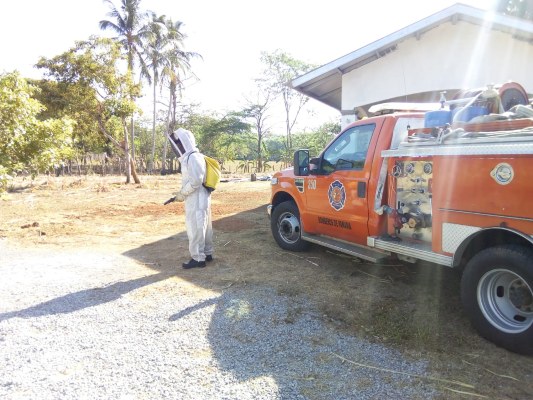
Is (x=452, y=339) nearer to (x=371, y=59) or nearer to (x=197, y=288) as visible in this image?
(x=197, y=288)

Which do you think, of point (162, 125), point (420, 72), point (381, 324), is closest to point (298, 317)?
point (381, 324)

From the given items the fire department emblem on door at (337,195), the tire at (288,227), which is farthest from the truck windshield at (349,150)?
the tire at (288,227)

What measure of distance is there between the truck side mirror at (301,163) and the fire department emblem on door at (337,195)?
54 centimetres

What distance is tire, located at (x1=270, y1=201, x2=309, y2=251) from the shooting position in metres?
6.09

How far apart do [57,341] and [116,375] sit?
92 centimetres

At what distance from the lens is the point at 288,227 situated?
246 inches

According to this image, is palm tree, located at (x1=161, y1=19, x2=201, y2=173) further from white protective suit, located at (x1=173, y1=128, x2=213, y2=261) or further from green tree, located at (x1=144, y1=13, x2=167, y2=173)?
white protective suit, located at (x1=173, y1=128, x2=213, y2=261)

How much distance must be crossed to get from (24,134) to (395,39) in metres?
8.33

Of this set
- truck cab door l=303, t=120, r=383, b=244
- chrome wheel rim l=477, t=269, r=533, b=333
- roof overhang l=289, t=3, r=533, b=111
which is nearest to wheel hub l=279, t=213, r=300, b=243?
truck cab door l=303, t=120, r=383, b=244

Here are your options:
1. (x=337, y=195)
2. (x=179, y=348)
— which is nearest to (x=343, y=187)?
(x=337, y=195)

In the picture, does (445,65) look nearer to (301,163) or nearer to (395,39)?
(395,39)

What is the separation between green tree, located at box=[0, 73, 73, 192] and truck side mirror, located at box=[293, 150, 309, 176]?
217 inches

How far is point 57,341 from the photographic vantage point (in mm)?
3441

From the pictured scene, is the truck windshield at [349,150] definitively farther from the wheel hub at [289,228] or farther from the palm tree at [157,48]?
the palm tree at [157,48]
